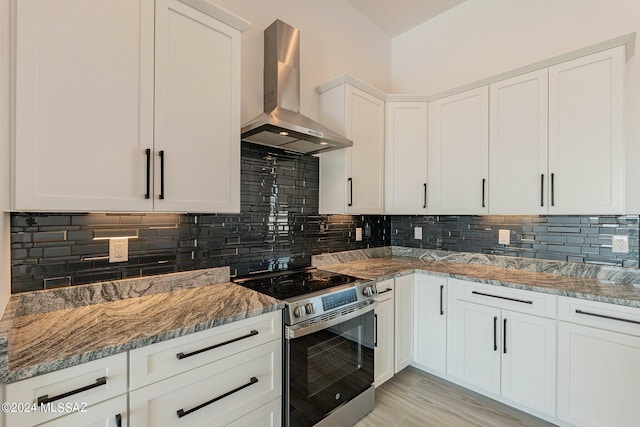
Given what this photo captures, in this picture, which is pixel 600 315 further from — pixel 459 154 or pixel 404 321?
pixel 459 154

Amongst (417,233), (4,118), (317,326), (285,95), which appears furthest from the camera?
(417,233)

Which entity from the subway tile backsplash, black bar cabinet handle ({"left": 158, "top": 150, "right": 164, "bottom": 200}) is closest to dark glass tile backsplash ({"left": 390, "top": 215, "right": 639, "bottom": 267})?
the subway tile backsplash

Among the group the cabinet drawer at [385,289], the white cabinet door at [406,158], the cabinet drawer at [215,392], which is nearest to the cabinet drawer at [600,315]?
the cabinet drawer at [385,289]

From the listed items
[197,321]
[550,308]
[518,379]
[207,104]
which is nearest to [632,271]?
[550,308]

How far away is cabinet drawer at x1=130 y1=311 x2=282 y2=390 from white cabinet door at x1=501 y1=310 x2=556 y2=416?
163cm

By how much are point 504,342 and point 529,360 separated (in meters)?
0.16

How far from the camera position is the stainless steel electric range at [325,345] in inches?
60.4

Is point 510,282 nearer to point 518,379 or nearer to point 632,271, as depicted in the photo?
point 518,379

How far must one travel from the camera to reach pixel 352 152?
2463 millimetres

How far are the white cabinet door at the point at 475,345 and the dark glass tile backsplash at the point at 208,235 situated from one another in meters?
1.14

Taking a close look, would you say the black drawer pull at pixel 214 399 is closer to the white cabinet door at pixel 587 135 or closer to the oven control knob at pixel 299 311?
the oven control knob at pixel 299 311

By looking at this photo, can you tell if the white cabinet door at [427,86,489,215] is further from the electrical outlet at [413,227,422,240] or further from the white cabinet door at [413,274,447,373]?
the white cabinet door at [413,274,447,373]

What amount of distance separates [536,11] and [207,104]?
2880 mm

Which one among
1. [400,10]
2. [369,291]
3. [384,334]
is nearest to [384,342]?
[384,334]
